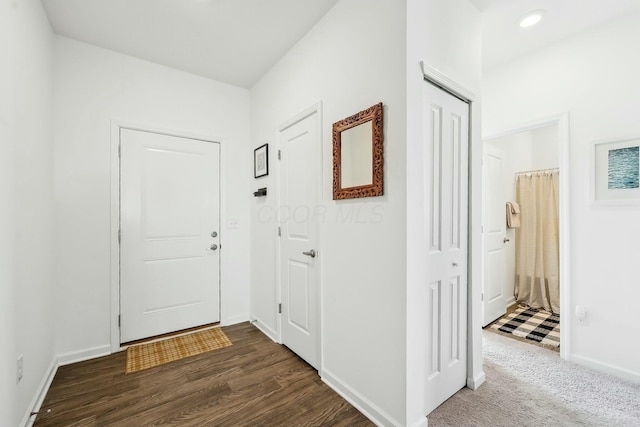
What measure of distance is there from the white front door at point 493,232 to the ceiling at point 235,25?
42.9 inches

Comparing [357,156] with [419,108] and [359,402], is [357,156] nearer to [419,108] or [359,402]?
[419,108]

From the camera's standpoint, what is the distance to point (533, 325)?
3.03 m

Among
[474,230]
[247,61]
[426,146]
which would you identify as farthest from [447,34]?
[247,61]

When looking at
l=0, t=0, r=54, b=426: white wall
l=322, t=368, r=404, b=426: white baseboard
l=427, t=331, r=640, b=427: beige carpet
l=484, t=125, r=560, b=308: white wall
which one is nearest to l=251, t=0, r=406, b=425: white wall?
l=322, t=368, r=404, b=426: white baseboard

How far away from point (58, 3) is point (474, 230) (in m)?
3.44

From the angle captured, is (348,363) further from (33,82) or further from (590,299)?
(33,82)

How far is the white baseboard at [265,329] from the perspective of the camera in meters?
2.75

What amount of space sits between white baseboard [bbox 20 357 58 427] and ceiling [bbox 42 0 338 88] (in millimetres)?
2712

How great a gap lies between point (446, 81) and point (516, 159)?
8.95 feet

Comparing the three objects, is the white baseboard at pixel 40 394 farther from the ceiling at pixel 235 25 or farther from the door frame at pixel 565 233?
the door frame at pixel 565 233

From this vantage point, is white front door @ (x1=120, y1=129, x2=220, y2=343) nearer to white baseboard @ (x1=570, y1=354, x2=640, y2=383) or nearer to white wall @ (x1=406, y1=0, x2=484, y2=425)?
white wall @ (x1=406, y1=0, x2=484, y2=425)

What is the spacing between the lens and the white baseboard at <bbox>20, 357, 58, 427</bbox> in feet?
5.31

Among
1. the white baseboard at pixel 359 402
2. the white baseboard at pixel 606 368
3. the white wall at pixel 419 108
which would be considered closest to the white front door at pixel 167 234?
the white baseboard at pixel 359 402

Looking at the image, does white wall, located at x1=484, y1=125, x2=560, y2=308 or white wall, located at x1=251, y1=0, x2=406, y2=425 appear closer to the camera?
white wall, located at x1=251, y1=0, x2=406, y2=425
